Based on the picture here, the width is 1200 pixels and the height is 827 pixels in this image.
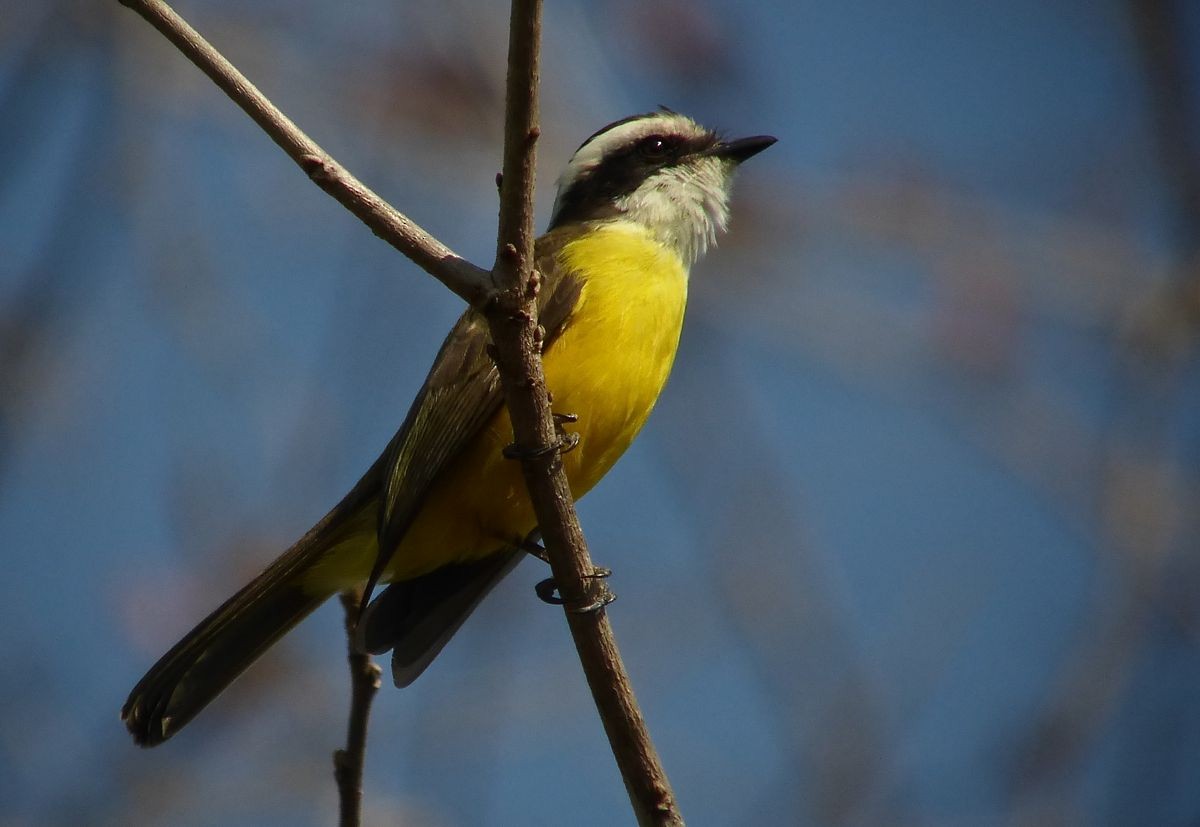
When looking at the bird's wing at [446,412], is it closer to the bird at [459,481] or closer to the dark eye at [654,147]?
the bird at [459,481]

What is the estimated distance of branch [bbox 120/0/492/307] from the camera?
2.58 m

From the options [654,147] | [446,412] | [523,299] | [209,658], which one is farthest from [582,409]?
[654,147]

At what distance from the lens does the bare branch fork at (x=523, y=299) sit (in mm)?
2570

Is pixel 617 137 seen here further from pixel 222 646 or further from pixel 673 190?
pixel 222 646

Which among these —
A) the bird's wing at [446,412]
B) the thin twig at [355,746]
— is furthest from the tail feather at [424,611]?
the thin twig at [355,746]

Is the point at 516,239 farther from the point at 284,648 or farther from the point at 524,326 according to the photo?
the point at 284,648

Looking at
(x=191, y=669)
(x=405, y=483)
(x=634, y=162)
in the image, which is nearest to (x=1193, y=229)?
(x=634, y=162)

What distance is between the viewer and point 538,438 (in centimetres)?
310

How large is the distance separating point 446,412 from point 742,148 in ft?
6.39

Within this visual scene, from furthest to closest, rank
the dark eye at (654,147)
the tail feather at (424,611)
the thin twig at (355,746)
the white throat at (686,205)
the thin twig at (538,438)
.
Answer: the dark eye at (654,147) < the white throat at (686,205) < the tail feather at (424,611) < the thin twig at (355,746) < the thin twig at (538,438)

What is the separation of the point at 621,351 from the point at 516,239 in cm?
136

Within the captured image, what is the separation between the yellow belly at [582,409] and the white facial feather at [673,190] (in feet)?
0.83

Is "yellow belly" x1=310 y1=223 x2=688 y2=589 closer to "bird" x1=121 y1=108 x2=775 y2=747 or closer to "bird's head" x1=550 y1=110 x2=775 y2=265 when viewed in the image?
"bird" x1=121 y1=108 x2=775 y2=747

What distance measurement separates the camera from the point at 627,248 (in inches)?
175
